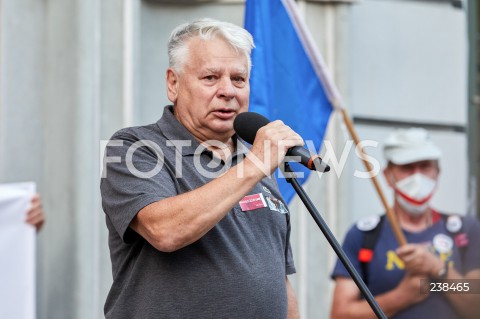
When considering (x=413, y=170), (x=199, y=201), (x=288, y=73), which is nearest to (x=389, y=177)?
(x=413, y=170)

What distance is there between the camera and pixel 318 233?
6.64m

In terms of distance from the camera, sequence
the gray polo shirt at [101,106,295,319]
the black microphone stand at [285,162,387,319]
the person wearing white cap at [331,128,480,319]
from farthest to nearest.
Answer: the person wearing white cap at [331,128,480,319]
the gray polo shirt at [101,106,295,319]
the black microphone stand at [285,162,387,319]

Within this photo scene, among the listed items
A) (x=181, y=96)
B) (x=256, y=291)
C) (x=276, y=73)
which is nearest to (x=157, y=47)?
(x=276, y=73)

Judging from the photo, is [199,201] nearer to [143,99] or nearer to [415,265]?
[415,265]

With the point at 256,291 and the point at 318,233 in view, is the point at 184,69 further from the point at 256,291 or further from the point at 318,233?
the point at 318,233

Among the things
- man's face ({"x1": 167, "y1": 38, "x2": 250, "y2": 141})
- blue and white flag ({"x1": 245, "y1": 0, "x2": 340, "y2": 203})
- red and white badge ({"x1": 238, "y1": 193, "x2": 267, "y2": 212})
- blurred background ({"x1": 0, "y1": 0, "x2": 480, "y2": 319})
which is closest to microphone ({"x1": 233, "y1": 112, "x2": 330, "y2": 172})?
man's face ({"x1": 167, "y1": 38, "x2": 250, "y2": 141})

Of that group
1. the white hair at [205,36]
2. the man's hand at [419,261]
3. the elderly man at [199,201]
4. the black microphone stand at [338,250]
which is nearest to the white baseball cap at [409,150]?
the man's hand at [419,261]

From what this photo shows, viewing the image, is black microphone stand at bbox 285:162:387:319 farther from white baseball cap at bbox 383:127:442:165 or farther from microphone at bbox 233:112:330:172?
white baseball cap at bbox 383:127:442:165

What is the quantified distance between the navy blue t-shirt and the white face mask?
12 cm

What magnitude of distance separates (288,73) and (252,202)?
205 centimetres

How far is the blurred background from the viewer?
18.8ft

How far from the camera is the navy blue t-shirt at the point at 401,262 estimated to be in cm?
532

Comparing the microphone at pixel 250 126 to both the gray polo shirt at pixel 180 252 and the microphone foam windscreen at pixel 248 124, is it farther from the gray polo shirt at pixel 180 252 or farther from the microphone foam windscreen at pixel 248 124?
the gray polo shirt at pixel 180 252

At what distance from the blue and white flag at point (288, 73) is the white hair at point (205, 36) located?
162 centimetres
